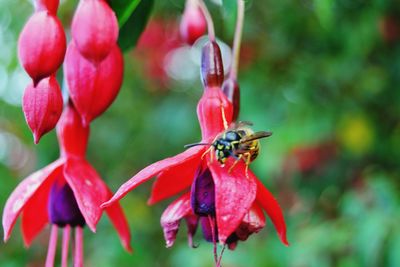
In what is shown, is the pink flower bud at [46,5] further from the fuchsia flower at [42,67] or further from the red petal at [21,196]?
the red petal at [21,196]

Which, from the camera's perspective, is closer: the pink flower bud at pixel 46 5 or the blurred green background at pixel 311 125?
the pink flower bud at pixel 46 5

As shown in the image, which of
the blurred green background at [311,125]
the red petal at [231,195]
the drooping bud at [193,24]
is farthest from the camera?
the blurred green background at [311,125]

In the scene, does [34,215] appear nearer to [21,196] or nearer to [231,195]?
[21,196]

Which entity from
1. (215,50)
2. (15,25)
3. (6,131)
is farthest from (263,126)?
(6,131)

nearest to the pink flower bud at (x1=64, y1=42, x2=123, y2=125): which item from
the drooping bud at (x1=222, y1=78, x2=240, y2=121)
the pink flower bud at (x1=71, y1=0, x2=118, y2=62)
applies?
the pink flower bud at (x1=71, y1=0, x2=118, y2=62)

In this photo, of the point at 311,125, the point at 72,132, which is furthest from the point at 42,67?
the point at 311,125

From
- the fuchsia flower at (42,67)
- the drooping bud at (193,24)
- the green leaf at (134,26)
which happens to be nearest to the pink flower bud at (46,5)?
the fuchsia flower at (42,67)
